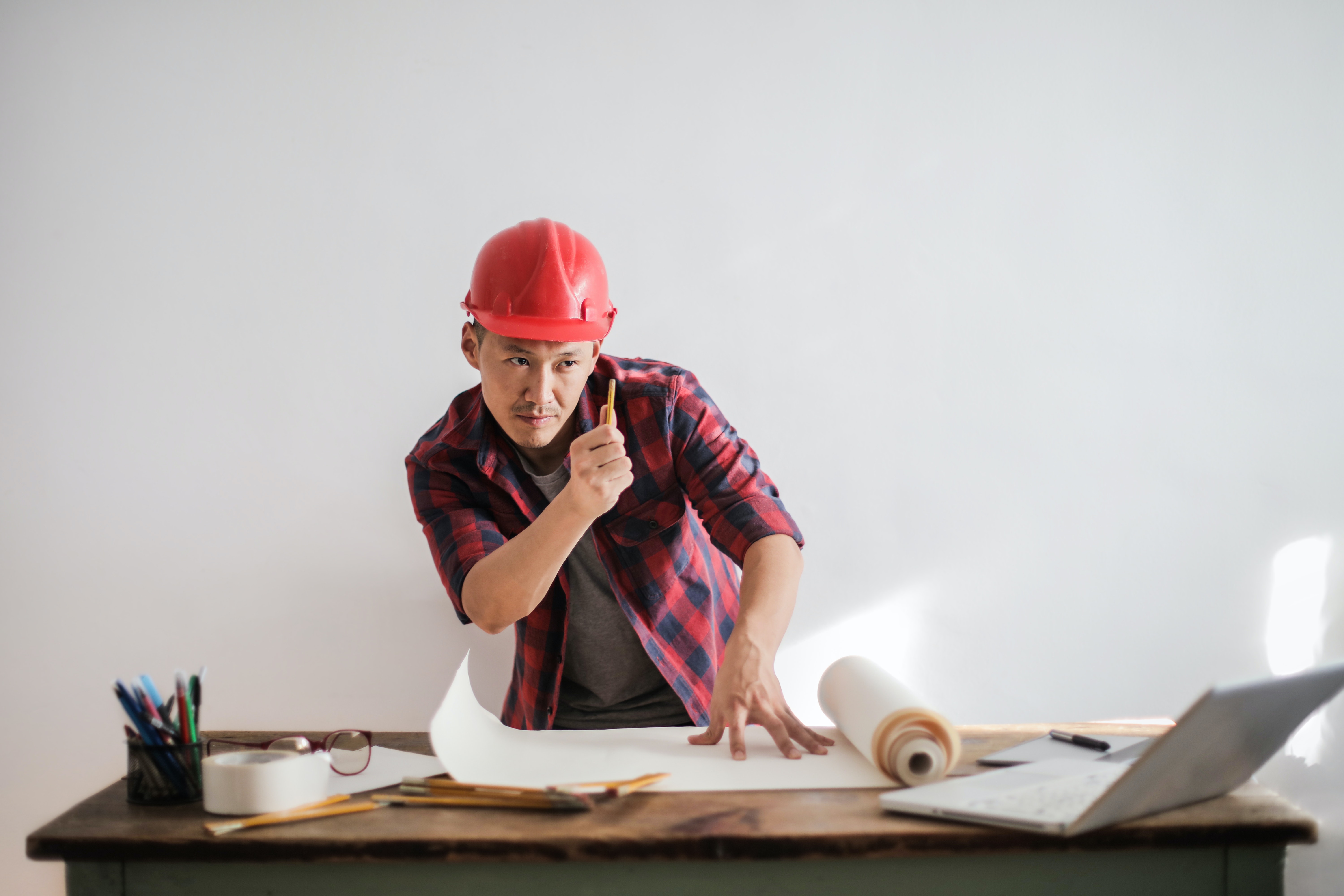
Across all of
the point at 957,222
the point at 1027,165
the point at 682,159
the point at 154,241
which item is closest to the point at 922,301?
the point at 957,222

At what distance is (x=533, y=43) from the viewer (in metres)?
2.20

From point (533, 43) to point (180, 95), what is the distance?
0.89m

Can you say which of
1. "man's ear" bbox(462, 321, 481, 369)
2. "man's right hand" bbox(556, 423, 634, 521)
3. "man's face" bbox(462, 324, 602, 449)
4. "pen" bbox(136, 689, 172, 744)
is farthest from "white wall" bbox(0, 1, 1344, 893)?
"pen" bbox(136, 689, 172, 744)

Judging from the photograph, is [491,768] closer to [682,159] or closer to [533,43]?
[682,159]

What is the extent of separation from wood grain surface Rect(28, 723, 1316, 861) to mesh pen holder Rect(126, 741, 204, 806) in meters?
0.07

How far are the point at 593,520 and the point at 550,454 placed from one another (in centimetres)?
38

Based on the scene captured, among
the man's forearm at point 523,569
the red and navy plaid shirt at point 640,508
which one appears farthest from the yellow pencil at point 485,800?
the red and navy plaid shirt at point 640,508

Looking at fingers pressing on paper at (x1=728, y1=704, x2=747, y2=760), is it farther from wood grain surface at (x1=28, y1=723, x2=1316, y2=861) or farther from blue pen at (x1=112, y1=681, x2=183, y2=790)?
blue pen at (x1=112, y1=681, x2=183, y2=790)

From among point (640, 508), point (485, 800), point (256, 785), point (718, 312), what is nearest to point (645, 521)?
point (640, 508)

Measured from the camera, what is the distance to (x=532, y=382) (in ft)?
4.89

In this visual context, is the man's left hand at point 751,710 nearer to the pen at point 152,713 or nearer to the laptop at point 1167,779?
the laptop at point 1167,779

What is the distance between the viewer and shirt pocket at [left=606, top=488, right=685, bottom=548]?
1.74 m

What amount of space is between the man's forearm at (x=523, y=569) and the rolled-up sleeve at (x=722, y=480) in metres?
0.30

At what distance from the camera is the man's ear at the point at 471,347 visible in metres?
1.59
